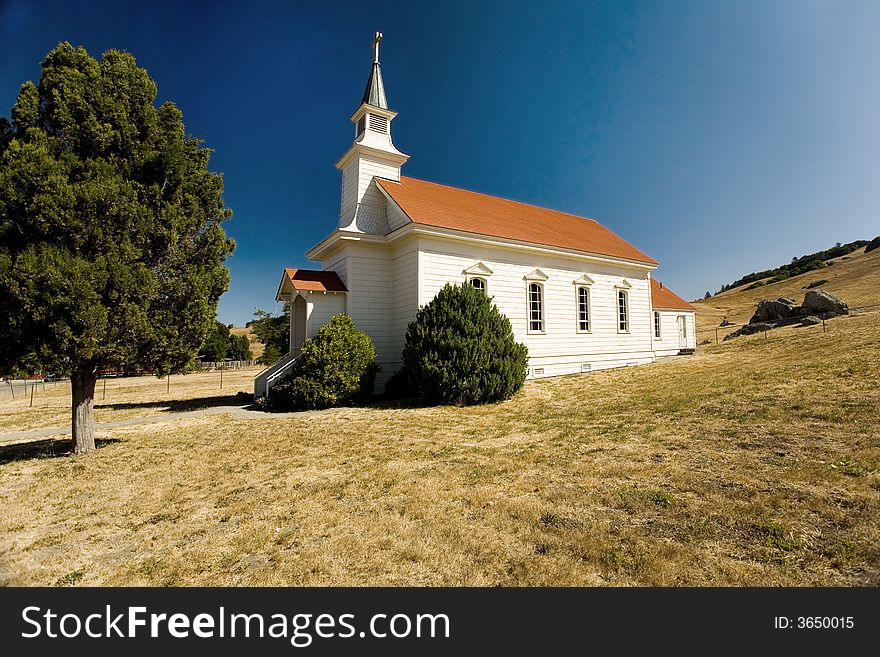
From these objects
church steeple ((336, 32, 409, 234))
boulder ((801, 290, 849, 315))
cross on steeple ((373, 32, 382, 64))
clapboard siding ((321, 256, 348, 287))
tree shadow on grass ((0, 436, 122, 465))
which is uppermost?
cross on steeple ((373, 32, 382, 64))

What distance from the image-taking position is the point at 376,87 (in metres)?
20.8

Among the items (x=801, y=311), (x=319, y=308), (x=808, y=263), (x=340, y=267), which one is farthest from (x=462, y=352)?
(x=808, y=263)

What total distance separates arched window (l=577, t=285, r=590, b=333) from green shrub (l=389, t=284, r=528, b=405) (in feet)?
26.6

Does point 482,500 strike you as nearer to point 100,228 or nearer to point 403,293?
point 100,228

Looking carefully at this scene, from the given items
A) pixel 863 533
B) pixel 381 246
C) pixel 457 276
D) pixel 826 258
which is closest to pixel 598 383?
pixel 457 276

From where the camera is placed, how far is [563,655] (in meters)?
2.58

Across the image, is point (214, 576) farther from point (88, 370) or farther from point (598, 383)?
point (598, 383)

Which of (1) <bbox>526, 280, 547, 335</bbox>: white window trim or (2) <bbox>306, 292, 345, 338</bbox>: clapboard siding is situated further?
(1) <bbox>526, 280, 547, 335</bbox>: white window trim

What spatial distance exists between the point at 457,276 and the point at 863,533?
14.5 meters

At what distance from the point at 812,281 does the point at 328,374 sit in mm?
74169

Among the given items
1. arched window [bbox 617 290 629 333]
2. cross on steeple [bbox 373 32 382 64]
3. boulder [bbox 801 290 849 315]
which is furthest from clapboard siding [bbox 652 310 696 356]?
cross on steeple [bbox 373 32 382 64]

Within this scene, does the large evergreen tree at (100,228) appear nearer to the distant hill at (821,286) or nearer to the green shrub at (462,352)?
the green shrub at (462,352)

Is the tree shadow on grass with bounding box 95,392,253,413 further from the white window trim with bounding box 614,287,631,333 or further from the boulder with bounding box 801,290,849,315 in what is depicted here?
the boulder with bounding box 801,290,849,315

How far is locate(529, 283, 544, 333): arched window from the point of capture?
64.2 ft
